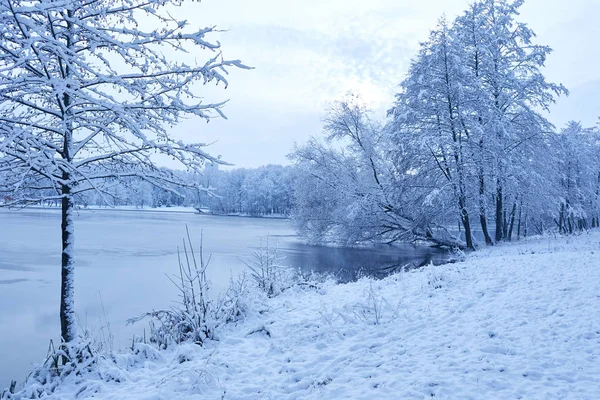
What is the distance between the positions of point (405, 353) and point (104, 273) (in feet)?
44.3

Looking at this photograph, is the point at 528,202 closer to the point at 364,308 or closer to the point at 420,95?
the point at 420,95

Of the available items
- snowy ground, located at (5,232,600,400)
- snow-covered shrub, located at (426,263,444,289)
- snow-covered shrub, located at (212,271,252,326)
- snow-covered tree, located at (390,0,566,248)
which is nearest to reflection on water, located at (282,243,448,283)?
snow-covered tree, located at (390,0,566,248)

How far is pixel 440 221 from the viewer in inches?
832

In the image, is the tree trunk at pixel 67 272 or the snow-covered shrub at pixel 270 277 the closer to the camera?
the tree trunk at pixel 67 272

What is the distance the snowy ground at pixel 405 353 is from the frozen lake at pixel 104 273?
9.76 feet

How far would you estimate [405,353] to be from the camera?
5.47 metres

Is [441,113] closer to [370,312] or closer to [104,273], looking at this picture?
[370,312]

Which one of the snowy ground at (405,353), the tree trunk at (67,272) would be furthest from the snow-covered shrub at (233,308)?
the tree trunk at (67,272)

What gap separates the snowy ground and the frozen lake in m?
2.98

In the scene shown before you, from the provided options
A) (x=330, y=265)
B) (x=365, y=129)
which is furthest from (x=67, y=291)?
(x=365, y=129)

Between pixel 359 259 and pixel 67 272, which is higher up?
pixel 67 272

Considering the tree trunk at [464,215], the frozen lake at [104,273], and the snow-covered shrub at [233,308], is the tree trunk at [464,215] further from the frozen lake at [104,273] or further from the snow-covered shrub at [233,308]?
the snow-covered shrub at [233,308]

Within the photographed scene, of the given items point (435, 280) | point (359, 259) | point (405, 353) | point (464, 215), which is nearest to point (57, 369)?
point (405, 353)

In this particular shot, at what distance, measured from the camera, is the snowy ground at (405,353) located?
4.50 m
